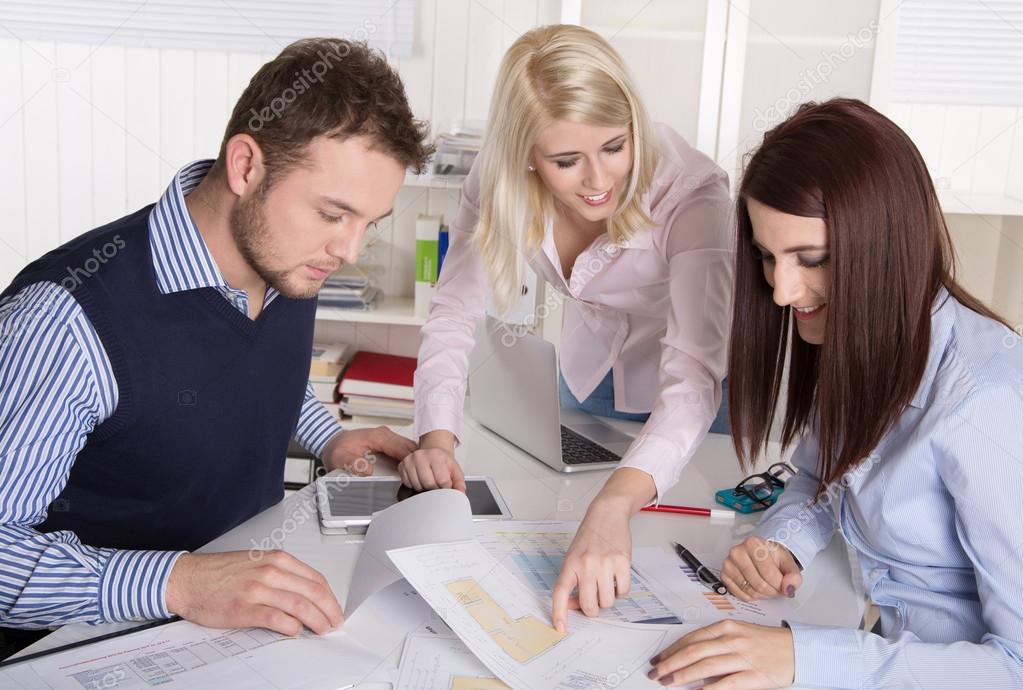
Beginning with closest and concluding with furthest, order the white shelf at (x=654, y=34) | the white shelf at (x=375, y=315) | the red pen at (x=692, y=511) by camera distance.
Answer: the red pen at (x=692, y=511)
the white shelf at (x=654, y=34)
the white shelf at (x=375, y=315)

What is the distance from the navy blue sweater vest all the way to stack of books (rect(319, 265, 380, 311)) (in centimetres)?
149

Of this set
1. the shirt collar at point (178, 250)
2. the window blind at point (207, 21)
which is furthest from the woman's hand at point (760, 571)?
the window blind at point (207, 21)

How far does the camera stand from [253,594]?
1.11 meters

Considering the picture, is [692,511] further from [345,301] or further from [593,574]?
[345,301]

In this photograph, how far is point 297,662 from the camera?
1.06 m

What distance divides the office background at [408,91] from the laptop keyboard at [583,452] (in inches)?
41.3

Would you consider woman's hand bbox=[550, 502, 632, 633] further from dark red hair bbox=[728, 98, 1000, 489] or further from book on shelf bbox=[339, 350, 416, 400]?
book on shelf bbox=[339, 350, 416, 400]

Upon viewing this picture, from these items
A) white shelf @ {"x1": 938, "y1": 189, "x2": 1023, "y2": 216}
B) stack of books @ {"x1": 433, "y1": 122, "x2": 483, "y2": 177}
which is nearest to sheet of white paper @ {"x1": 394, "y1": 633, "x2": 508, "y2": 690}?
stack of books @ {"x1": 433, "y1": 122, "x2": 483, "y2": 177}

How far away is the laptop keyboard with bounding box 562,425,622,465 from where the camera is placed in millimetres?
1754

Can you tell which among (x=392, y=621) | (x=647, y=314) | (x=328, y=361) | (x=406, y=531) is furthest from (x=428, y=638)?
(x=328, y=361)

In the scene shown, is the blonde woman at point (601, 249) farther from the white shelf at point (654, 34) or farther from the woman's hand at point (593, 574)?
the white shelf at point (654, 34)

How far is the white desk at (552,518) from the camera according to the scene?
130 cm

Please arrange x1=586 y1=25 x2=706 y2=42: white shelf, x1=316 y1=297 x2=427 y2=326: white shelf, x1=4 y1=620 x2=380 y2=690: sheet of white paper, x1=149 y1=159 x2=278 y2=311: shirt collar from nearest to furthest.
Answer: x1=4 y1=620 x2=380 y2=690: sheet of white paper < x1=149 y1=159 x2=278 y2=311: shirt collar < x1=586 y1=25 x2=706 y2=42: white shelf < x1=316 y1=297 x2=427 y2=326: white shelf

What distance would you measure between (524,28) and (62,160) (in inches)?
62.4
